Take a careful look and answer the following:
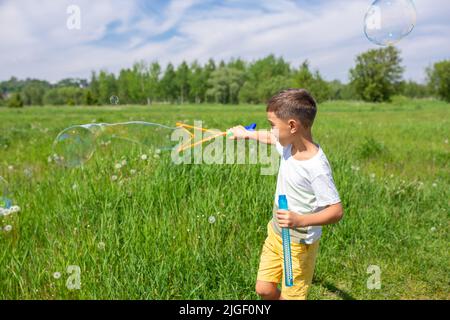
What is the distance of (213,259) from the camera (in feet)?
11.1

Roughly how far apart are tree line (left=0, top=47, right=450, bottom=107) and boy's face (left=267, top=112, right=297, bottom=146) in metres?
60.2

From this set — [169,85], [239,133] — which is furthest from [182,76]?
[239,133]

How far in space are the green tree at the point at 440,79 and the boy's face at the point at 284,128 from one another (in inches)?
2954

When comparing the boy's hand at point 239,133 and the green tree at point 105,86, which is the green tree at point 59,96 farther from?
the boy's hand at point 239,133

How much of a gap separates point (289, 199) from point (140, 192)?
199cm

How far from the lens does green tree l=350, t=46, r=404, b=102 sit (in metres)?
70.0

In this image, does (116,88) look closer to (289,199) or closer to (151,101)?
(151,101)

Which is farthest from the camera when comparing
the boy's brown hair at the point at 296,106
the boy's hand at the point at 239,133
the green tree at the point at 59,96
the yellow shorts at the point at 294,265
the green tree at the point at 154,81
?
the green tree at the point at 59,96

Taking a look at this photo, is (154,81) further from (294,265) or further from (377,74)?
(294,265)

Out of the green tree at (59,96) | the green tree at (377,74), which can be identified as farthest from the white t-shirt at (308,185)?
the green tree at (59,96)

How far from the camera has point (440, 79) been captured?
69.3 meters

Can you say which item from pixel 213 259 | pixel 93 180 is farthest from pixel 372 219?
pixel 93 180

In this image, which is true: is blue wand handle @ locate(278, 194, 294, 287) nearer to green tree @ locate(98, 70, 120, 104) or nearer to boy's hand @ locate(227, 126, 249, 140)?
boy's hand @ locate(227, 126, 249, 140)

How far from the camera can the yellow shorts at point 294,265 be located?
8.55 feet
